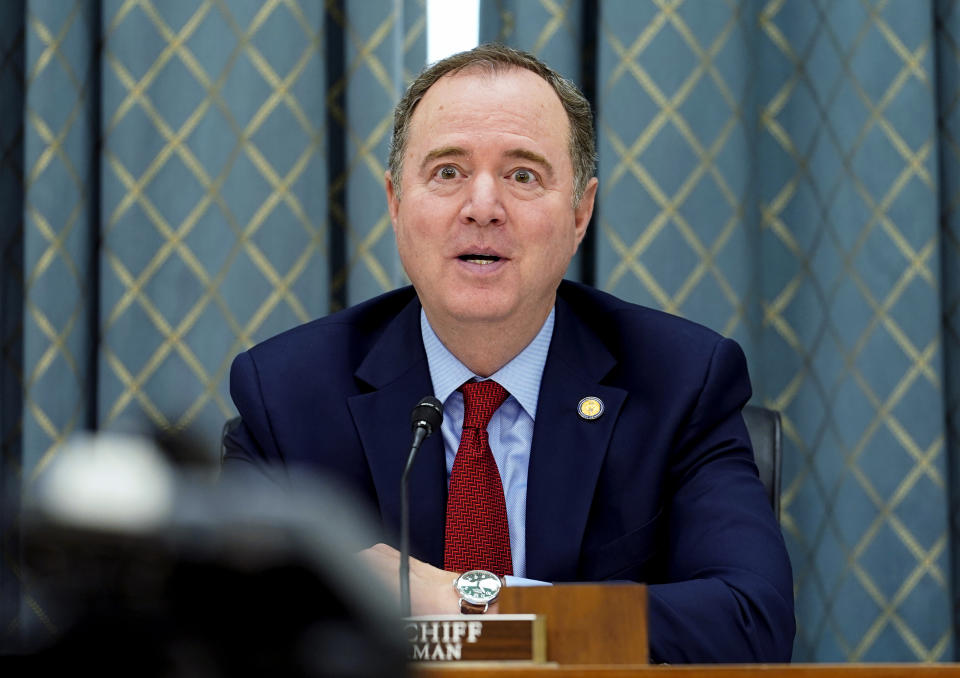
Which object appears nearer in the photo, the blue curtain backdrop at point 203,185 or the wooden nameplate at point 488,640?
the wooden nameplate at point 488,640

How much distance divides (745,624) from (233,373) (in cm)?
100

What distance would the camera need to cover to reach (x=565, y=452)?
1.86 metres

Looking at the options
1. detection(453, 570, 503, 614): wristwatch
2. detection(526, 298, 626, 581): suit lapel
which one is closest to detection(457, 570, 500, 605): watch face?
detection(453, 570, 503, 614): wristwatch

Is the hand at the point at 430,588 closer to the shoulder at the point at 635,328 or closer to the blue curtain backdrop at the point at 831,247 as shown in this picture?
the shoulder at the point at 635,328

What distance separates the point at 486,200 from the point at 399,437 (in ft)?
1.45

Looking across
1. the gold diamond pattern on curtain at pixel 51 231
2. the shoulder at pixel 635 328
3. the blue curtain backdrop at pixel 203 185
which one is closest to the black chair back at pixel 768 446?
the shoulder at pixel 635 328

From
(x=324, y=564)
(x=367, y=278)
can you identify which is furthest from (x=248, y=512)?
(x=367, y=278)

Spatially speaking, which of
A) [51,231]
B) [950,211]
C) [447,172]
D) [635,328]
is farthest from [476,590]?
[950,211]

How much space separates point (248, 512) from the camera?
0.96ft

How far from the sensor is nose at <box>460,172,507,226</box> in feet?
6.26

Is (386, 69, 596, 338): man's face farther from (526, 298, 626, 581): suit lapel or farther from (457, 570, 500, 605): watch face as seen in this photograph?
(457, 570, 500, 605): watch face

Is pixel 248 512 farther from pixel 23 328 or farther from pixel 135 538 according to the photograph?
pixel 23 328

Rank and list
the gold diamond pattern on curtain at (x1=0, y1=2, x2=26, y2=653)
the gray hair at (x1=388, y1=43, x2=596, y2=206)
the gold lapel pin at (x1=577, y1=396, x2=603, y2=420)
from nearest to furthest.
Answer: the gold lapel pin at (x1=577, y1=396, x2=603, y2=420) < the gray hair at (x1=388, y1=43, x2=596, y2=206) < the gold diamond pattern on curtain at (x1=0, y1=2, x2=26, y2=653)

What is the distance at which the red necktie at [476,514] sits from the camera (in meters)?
1.78
